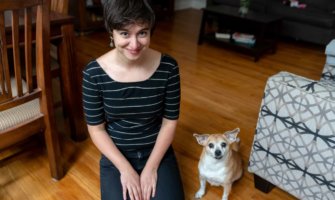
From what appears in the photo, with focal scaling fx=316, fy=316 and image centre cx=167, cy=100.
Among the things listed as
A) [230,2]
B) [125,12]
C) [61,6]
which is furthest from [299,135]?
[230,2]

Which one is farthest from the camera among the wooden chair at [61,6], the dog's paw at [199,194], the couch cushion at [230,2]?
the couch cushion at [230,2]

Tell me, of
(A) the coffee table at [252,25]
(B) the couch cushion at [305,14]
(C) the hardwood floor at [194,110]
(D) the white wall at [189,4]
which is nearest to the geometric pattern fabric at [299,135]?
(C) the hardwood floor at [194,110]

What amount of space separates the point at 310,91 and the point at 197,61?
1.95m

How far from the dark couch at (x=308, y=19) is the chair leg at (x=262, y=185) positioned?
90.3 inches

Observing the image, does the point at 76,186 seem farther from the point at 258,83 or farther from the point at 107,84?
the point at 258,83

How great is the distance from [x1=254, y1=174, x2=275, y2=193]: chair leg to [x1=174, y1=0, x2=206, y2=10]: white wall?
3.84 metres

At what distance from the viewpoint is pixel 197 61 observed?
10.1ft

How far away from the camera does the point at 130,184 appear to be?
1.12 metres

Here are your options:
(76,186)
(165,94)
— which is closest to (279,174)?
(165,94)

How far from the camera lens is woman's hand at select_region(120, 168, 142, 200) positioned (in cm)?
111

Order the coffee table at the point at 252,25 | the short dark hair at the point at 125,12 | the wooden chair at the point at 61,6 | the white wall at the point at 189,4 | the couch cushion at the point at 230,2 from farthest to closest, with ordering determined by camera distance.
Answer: the white wall at the point at 189,4 < the couch cushion at the point at 230,2 < the coffee table at the point at 252,25 < the wooden chair at the point at 61,6 < the short dark hair at the point at 125,12

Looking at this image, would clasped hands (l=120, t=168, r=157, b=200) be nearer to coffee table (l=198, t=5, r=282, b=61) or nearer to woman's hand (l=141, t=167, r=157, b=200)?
woman's hand (l=141, t=167, r=157, b=200)

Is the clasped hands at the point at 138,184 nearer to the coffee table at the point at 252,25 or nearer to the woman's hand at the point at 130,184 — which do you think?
the woman's hand at the point at 130,184

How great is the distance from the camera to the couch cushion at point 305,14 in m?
3.18
